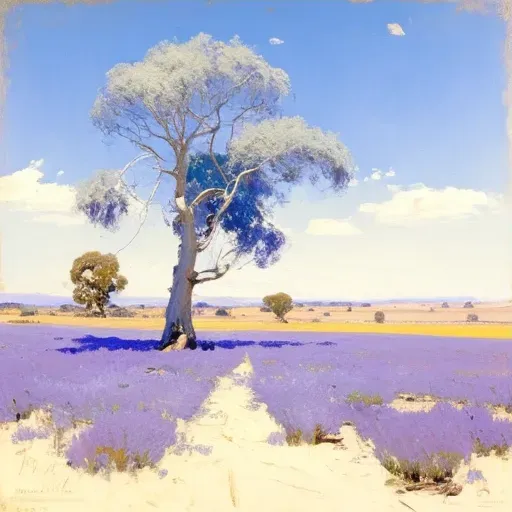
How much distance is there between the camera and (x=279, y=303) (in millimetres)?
7496

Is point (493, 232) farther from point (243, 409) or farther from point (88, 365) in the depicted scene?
point (88, 365)

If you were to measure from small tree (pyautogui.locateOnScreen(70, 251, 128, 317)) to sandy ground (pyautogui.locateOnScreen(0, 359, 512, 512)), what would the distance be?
5.87 ft

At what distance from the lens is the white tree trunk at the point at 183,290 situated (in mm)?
8617

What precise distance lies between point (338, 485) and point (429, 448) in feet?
2.54

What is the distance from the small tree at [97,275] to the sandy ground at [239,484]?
5.87 feet

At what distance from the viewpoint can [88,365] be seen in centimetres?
847

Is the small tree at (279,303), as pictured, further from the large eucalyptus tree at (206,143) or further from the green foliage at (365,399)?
the green foliage at (365,399)

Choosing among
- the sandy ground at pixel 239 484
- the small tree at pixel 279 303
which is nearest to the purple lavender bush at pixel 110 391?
the sandy ground at pixel 239 484

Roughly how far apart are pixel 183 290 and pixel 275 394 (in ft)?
10.6

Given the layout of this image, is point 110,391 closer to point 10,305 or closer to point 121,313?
point 10,305

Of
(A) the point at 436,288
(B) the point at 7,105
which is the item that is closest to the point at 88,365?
(B) the point at 7,105

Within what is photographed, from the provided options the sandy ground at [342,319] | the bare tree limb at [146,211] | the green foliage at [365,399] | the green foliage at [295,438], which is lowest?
the green foliage at [295,438]

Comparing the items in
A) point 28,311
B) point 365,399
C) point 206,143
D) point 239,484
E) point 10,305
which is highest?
point 206,143

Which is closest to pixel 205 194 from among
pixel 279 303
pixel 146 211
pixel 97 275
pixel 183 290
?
pixel 183 290
